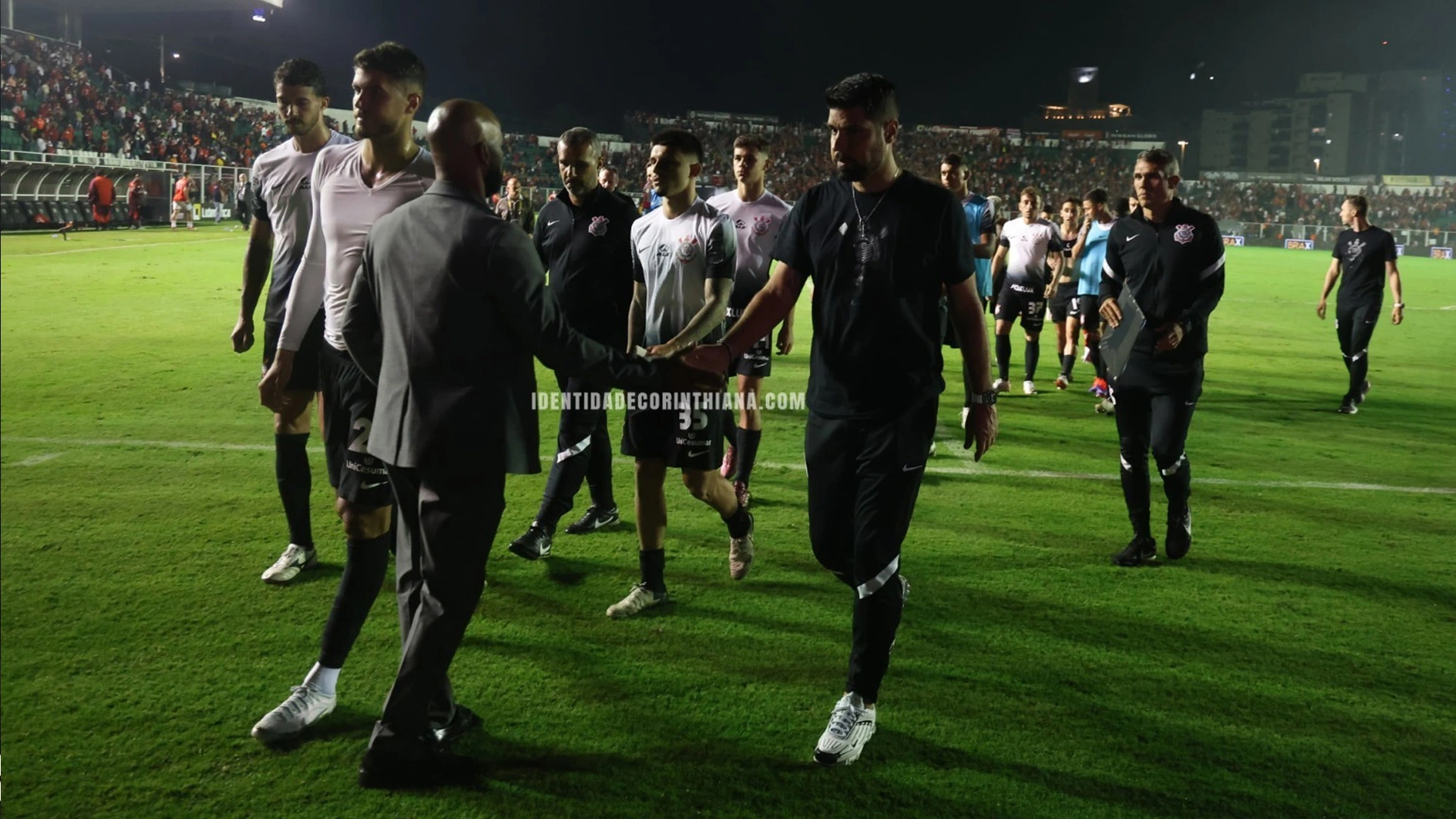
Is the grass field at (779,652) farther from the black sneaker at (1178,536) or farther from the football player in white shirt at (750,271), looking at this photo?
the football player in white shirt at (750,271)

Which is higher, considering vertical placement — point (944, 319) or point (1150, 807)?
point (944, 319)

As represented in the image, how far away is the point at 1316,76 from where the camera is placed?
375 feet

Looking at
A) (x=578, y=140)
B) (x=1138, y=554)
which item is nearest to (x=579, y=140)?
(x=578, y=140)

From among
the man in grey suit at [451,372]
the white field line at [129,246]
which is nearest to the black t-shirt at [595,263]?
the man in grey suit at [451,372]

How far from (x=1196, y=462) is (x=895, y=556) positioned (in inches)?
224

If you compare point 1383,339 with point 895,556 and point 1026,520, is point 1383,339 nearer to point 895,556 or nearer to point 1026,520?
point 1026,520

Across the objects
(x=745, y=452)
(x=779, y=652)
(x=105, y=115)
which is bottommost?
(x=779, y=652)

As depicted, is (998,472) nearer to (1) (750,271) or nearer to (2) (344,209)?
(1) (750,271)

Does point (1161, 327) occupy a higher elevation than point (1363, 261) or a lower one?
lower

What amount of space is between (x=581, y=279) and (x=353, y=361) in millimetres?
2022

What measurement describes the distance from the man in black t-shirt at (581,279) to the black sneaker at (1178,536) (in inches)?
129

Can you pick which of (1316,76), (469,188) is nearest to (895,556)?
(469,188)

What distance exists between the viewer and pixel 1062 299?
1234 cm

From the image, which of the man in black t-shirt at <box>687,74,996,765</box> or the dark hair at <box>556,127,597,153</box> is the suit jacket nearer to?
the man in black t-shirt at <box>687,74,996,765</box>
